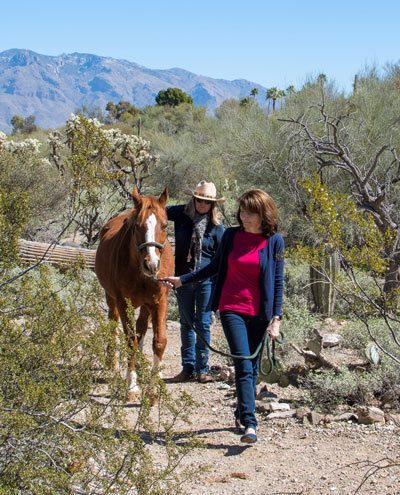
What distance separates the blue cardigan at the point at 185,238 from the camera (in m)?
7.51

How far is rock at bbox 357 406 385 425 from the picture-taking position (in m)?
6.12

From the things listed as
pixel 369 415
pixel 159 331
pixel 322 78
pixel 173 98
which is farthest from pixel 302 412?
pixel 173 98

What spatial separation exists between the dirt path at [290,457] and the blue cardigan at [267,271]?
0.99 meters

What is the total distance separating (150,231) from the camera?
20.9 feet

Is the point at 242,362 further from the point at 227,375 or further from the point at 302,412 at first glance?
the point at 227,375

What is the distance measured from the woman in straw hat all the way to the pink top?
59.9 inches

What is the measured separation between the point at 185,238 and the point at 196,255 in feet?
0.64

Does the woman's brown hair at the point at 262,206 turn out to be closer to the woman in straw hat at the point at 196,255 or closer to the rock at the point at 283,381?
the woman in straw hat at the point at 196,255

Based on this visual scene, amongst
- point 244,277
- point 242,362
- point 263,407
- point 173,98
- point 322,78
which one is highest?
point 173,98

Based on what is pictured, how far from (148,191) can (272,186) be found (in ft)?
42.9

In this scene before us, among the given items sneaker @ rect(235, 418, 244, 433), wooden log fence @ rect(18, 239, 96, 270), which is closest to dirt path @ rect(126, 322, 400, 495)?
sneaker @ rect(235, 418, 244, 433)

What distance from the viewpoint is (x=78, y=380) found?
13.6 ft

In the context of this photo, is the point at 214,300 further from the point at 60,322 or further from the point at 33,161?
the point at 33,161

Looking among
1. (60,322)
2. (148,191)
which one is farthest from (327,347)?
(148,191)
